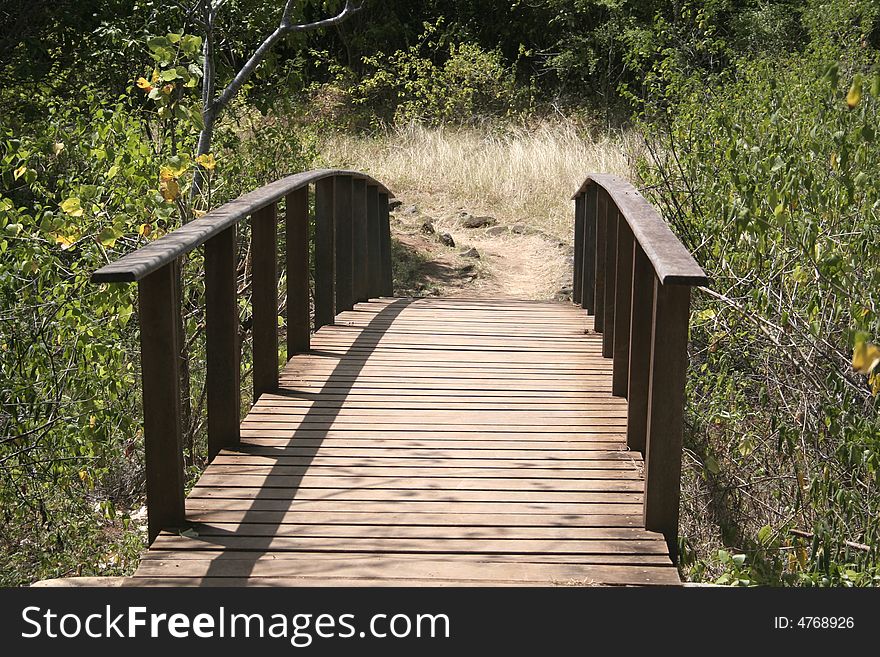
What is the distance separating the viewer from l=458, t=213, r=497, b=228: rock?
43.9 feet

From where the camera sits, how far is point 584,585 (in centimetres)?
328

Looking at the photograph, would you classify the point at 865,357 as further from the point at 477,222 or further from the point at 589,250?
the point at 477,222

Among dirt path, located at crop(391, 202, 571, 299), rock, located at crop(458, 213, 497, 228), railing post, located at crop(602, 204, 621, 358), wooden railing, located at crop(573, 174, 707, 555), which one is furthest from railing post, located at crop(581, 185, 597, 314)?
rock, located at crop(458, 213, 497, 228)

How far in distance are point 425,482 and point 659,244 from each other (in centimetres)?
124

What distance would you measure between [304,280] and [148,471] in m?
2.36

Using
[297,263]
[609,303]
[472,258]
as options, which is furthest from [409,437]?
[472,258]

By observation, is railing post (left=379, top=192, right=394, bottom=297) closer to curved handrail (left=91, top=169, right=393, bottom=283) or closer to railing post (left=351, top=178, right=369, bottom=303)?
railing post (left=351, top=178, right=369, bottom=303)

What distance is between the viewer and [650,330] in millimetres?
4258

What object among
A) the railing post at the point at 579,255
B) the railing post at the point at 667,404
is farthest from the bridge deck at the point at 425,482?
the railing post at the point at 579,255

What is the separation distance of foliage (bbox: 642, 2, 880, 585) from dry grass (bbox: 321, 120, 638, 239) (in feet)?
25.4

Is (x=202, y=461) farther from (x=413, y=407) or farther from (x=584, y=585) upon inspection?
(x=584, y=585)

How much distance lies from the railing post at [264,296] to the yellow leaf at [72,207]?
0.73 meters

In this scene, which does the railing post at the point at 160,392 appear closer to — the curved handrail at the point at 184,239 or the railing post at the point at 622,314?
the curved handrail at the point at 184,239
